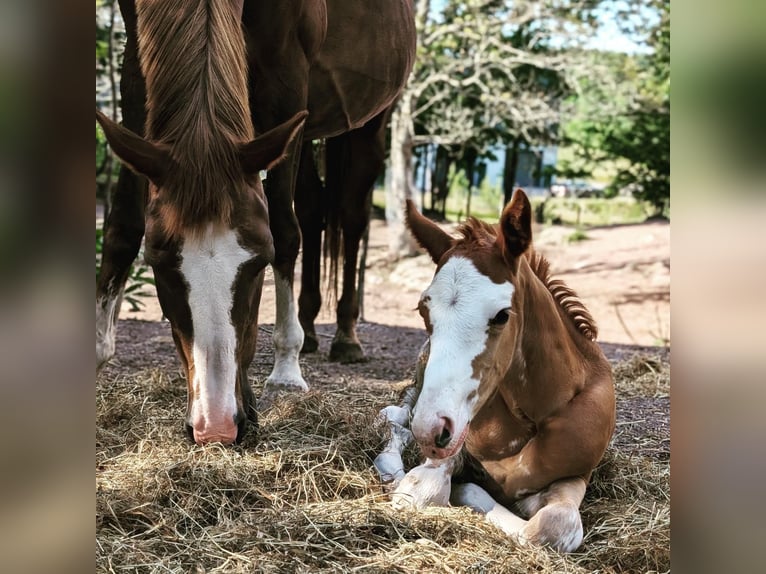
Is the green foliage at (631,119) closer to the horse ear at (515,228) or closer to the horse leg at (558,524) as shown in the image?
the horse ear at (515,228)

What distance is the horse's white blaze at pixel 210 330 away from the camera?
2.50 m

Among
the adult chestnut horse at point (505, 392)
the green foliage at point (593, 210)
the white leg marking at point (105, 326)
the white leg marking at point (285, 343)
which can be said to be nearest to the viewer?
the adult chestnut horse at point (505, 392)

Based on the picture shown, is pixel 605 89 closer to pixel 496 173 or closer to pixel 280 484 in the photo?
pixel 496 173

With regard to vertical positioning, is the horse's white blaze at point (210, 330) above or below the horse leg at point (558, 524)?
above

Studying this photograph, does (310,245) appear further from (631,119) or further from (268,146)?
(631,119)

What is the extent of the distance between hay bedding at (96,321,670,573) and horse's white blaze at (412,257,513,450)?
1.24 feet

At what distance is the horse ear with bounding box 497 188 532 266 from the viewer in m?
2.44

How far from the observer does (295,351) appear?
4.25 m

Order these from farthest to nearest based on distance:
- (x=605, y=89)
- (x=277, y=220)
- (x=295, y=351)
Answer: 1. (x=605, y=89)
2. (x=295, y=351)
3. (x=277, y=220)

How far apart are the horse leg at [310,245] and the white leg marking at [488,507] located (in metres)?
2.89

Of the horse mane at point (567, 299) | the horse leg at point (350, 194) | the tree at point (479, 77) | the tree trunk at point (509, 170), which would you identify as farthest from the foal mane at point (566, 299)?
the tree trunk at point (509, 170)

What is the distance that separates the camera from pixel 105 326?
3.56m
